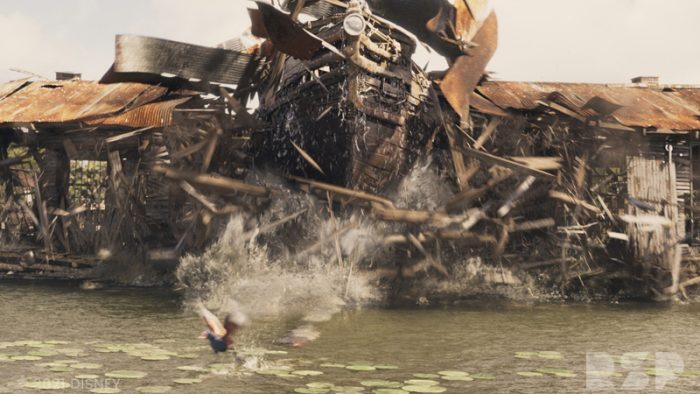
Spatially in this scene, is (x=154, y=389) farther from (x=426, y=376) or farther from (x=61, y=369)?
(x=426, y=376)

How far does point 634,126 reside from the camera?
53.9ft

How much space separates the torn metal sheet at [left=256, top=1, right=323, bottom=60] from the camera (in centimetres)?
1271

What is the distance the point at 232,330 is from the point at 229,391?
756 mm

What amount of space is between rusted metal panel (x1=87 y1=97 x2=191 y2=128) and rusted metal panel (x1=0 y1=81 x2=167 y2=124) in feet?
0.92

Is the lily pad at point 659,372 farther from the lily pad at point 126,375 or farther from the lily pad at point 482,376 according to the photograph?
the lily pad at point 126,375

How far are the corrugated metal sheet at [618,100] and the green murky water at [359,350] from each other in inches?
203

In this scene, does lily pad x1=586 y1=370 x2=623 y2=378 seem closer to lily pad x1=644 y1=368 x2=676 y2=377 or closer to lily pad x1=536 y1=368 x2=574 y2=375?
lily pad x1=536 y1=368 x2=574 y2=375

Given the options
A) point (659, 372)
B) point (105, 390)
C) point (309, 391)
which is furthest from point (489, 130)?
point (105, 390)

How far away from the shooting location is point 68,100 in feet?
64.5

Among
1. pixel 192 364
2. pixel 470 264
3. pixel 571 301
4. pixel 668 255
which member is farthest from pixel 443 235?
pixel 192 364

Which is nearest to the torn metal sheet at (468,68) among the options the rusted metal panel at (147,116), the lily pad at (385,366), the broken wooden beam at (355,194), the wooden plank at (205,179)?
the broken wooden beam at (355,194)

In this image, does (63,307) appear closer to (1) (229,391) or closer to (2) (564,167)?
(1) (229,391)

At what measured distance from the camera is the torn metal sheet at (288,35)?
1271cm

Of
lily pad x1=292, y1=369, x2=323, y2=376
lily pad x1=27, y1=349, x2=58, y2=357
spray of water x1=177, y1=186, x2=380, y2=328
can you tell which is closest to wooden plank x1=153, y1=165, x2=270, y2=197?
spray of water x1=177, y1=186, x2=380, y2=328
